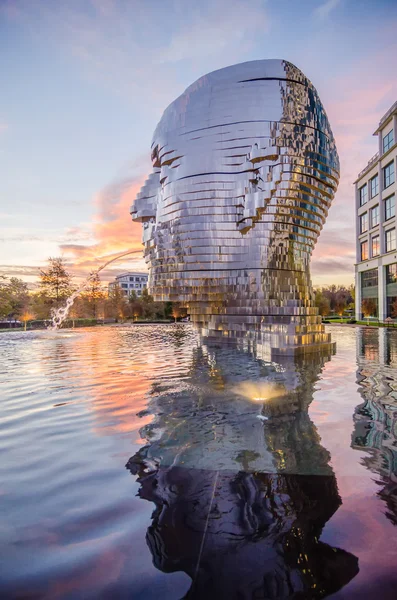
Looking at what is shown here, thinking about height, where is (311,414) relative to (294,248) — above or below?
below

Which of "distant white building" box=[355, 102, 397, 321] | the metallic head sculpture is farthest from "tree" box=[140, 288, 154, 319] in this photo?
the metallic head sculpture

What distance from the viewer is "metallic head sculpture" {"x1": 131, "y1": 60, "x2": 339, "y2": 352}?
1388 cm

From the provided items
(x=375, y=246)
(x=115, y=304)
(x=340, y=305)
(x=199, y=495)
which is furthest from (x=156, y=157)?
(x=340, y=305)

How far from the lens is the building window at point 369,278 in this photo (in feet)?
144

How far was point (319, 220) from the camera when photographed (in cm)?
1559

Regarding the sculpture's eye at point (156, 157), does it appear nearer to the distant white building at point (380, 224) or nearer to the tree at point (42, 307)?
the distant white building at point (380, 224)

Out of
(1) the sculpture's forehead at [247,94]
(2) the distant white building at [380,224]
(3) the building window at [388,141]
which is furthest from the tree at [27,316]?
(3) the building window at [388,141]

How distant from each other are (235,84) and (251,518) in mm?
15197

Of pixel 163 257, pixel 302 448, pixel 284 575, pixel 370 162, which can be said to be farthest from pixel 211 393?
pixel 370 162

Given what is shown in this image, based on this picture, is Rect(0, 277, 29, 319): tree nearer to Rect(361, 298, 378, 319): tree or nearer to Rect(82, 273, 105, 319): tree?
Rect(82, 273, 105, 319): tree

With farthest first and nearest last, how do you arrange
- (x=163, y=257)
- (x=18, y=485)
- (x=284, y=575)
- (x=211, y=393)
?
(x=163, y=257), (x=211, y=393), (x=18, y=485), (x=284, y=575)

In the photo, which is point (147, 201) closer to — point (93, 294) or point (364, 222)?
point (364, 222)

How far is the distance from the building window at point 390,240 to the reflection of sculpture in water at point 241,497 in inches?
1523

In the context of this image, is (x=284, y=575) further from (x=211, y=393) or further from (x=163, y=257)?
(x=163, y=257)
